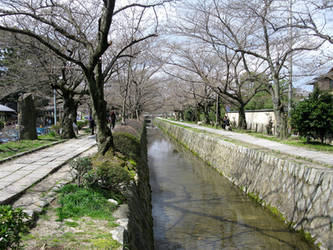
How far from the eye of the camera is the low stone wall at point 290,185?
5211 mm

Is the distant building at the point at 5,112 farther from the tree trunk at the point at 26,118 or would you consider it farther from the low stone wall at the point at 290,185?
the low stone wall at the point at 290,185

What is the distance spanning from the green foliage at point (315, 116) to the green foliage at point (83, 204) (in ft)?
27.1

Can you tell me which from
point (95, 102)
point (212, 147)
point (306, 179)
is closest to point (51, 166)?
point (95, 102)

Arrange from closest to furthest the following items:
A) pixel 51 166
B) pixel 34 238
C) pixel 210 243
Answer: pixel 34 238
pixel 210 243
pixel 51 166

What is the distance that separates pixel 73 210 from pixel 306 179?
513 centimetres

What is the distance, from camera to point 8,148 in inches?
386

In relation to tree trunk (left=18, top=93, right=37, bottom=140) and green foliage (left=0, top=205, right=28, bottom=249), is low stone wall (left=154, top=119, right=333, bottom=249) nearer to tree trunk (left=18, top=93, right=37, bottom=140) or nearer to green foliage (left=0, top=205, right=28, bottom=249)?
green foliage (left=0, top=205, right=28, bottom=249)

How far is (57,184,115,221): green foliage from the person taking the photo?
3.78m

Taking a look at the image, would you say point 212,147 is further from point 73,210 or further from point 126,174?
point 73,210

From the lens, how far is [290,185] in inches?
259

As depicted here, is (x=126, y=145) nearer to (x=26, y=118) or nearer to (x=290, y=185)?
(x=290, y=185)

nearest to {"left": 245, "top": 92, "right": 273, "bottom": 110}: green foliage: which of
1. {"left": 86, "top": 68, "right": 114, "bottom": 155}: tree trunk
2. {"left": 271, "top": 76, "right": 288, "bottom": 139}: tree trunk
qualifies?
{"left": 271, "top": 76, "right": 288, "bottom": 139}: tree trunk

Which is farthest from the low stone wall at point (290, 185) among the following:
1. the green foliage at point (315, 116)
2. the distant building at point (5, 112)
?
the distant building at point (5, 112)

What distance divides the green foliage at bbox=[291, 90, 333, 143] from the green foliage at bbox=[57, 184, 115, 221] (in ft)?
27.1
